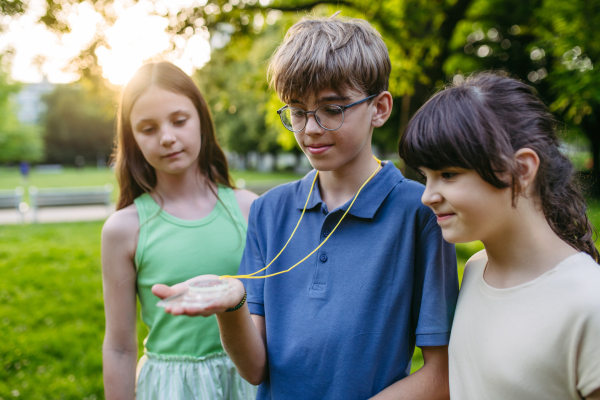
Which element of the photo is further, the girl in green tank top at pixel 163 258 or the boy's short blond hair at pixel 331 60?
the girl in green tank top at pixel 163 258

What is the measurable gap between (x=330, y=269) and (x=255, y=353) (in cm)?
45

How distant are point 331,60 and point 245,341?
1.13 meters

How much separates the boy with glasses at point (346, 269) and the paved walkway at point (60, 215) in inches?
509

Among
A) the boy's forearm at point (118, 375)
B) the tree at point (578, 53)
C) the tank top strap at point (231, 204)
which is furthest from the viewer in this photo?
the tree at point (578, 53)

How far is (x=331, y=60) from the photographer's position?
1.65 meters

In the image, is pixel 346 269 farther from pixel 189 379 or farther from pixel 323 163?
pixel 189 379

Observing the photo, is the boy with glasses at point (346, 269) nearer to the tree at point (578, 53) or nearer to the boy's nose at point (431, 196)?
the boy's nose at point (431, 196)

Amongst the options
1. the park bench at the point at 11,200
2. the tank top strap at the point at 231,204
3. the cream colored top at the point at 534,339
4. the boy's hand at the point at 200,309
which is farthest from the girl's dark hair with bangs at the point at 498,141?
the park bench at the point at 11,200

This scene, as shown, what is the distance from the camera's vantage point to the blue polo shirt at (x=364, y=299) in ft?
5.16

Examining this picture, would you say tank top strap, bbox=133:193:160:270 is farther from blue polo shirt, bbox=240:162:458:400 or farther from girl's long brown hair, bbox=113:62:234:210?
blue polo shirt, bbox=240:162:458:400

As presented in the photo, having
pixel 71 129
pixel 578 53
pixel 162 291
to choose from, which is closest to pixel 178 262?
pixel 162 291

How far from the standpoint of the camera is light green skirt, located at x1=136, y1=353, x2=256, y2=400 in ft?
7.01

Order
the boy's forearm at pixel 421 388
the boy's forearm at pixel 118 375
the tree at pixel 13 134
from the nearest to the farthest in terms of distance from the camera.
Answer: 1. the boy's forearm at pixel 421 388
2. the boy's forearm at pixel 118 375
3. the tree at pixel 13 134

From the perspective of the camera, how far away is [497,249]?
4.93 ft
